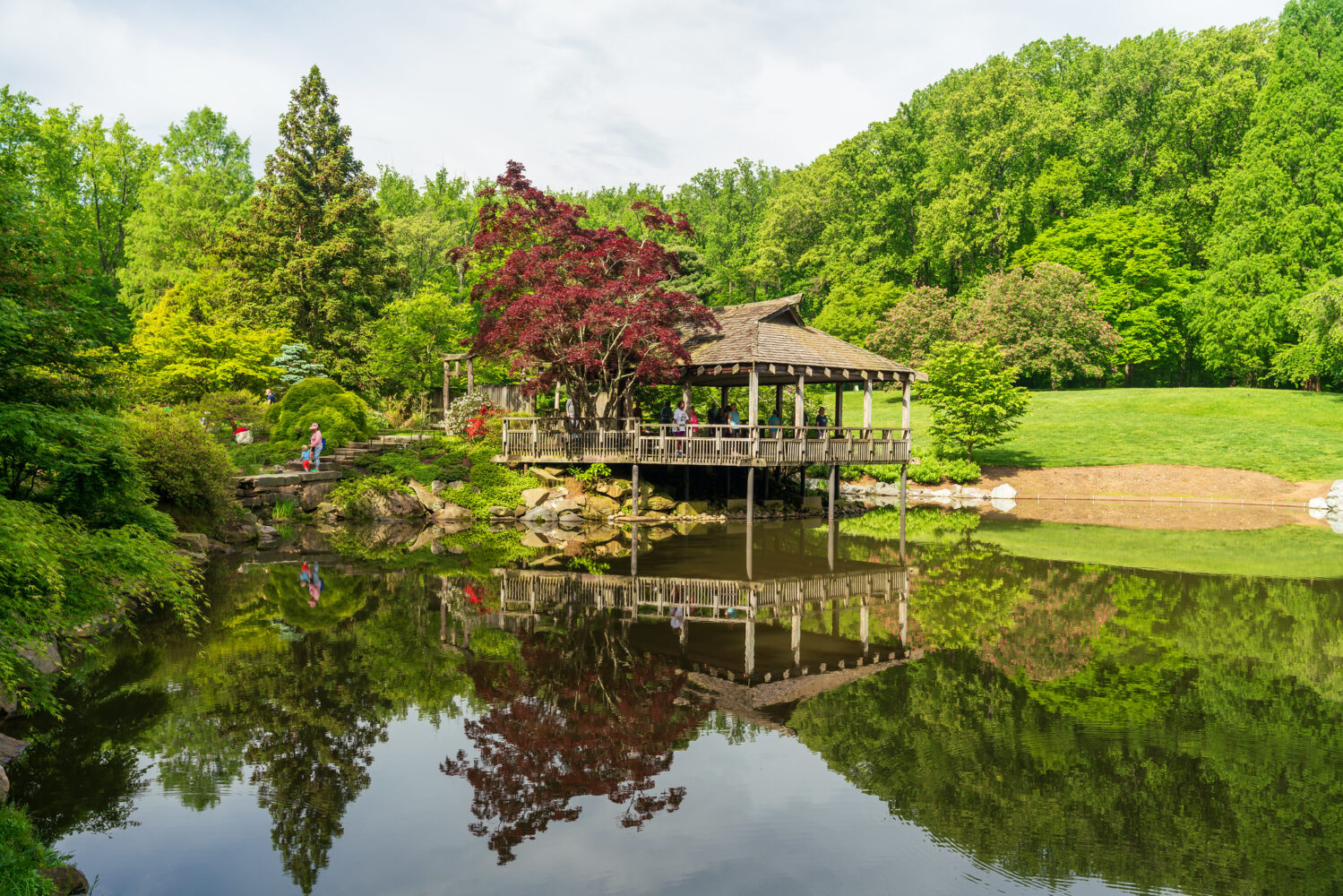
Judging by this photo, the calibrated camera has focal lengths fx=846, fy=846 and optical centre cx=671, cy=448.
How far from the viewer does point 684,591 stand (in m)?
14.4

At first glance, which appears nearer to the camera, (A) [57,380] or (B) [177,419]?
(A) [57,380]

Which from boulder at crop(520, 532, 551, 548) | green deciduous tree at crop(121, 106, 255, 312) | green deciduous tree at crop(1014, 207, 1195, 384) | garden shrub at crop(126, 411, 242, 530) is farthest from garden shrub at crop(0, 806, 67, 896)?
green deciduous tree at crop(1014, 207, 1195, 384)

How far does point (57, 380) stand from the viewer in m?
7.82

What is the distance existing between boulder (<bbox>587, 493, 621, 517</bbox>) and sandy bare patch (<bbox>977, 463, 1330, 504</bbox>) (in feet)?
53.9

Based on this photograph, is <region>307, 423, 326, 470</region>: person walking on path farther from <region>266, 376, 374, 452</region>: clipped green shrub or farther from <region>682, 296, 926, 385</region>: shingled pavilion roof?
<region>682, 296, 926, 385</region>: shingled pavilion roof

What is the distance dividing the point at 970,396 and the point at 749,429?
44.6ft

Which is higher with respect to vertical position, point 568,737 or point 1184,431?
point 1184,431

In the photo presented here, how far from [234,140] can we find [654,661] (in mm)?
59196

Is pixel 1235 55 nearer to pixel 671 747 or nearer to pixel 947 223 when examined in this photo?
pixel 947 223

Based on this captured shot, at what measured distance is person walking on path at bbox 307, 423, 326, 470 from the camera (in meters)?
24.4

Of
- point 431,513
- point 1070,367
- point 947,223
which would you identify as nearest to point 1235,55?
point 947,223

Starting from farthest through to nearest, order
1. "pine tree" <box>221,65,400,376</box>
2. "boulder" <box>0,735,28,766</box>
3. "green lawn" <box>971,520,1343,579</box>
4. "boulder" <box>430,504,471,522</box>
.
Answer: "pine tree" <box>221,65,400,376</box>, "boulder" <box>430,504,471,522</box>, "green lawn" <box>971,520,1343,579</box>, "boulder" <box>0,735,28,766</box>

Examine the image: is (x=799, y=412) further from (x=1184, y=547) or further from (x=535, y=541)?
(x=1184, y=547)

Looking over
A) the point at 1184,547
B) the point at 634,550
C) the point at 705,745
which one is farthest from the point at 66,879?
the point at 1184,547
